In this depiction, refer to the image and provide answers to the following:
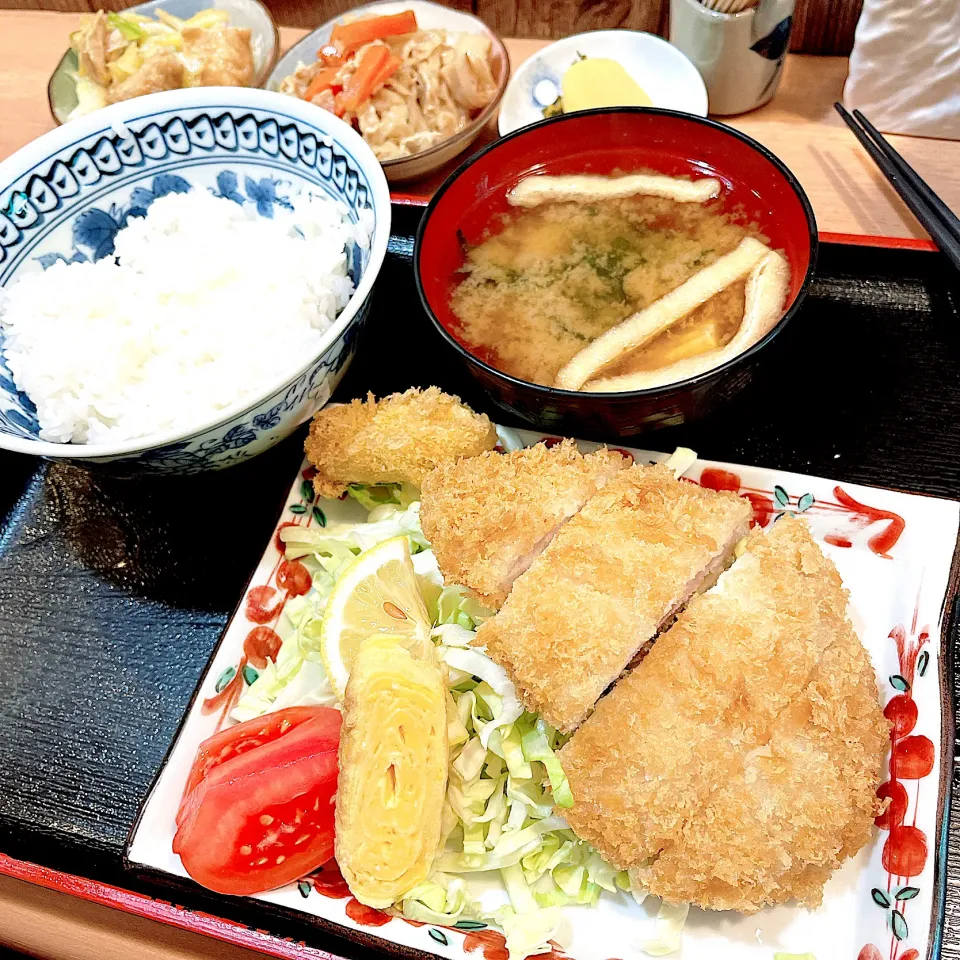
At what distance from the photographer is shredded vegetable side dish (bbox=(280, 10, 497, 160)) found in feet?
8.58

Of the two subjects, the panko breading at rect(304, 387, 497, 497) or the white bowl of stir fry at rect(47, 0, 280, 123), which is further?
the white bowl of stir fry at rect(47, 0, 280, 123)

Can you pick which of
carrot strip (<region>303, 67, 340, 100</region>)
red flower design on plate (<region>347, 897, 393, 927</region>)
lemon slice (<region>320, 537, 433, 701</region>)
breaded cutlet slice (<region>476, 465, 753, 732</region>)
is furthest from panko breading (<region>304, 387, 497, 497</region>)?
carrot strip (<region>303, 67, 340, 100</region>)

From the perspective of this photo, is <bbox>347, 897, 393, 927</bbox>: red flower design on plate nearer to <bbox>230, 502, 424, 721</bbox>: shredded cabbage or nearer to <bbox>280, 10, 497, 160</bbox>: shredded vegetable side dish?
<bbox>230, 502, 424, 721</bbox>: shredded cabbage

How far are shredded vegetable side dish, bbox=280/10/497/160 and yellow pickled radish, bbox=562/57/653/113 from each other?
0.27 m

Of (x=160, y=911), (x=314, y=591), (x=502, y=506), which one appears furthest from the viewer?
(x=314, y=591)

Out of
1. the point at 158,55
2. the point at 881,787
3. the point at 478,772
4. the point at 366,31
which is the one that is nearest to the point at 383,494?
the point at 478,772

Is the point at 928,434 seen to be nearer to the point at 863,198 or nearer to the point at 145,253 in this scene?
the point at 863,198

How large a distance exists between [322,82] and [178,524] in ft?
5.19

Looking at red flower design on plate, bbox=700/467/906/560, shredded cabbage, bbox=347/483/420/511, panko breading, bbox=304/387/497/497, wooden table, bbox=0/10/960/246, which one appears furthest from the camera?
wooden table, bbox=0/10/960/246

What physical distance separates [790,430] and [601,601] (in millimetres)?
773

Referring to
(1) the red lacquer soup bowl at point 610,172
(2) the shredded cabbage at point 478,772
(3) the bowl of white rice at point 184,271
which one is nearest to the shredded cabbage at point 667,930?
(2) the shredded cabbage at point 478,772

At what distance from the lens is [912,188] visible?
219 cm

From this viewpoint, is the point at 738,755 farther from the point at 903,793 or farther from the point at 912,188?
the point at 912,188

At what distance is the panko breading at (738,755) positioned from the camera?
4.50 ft
